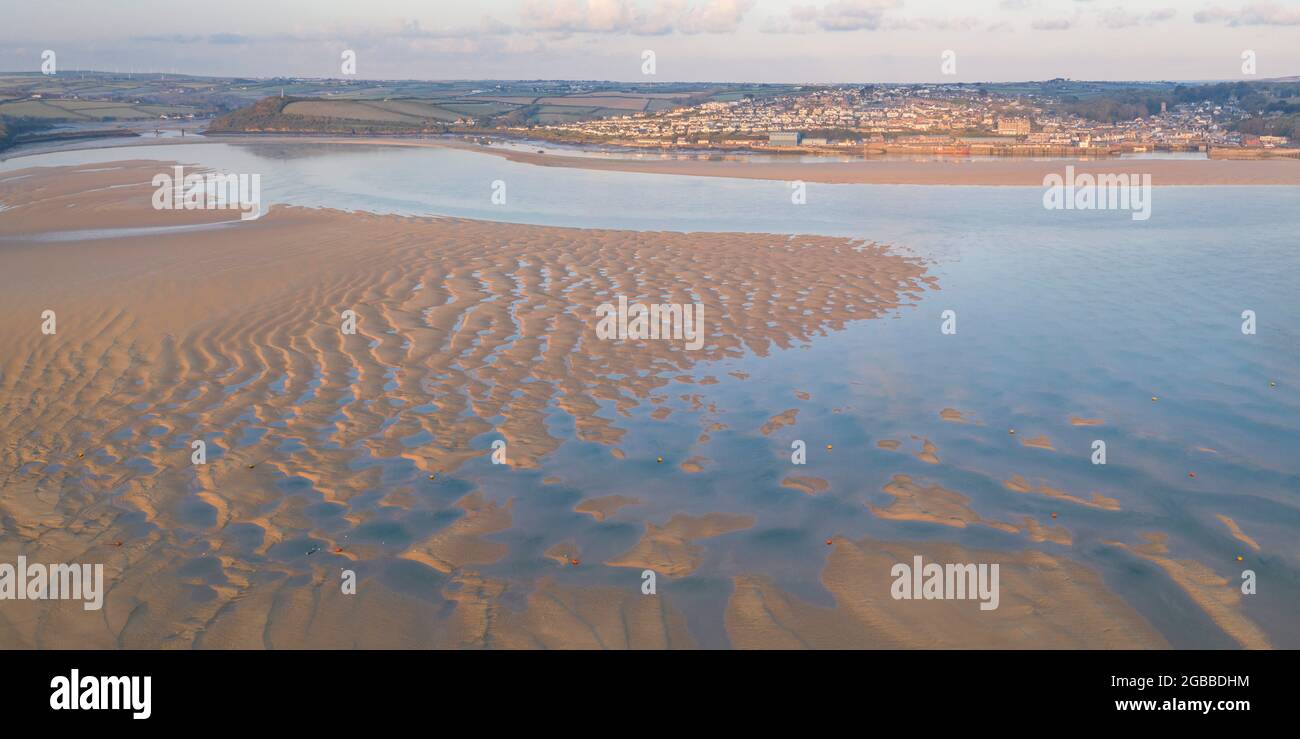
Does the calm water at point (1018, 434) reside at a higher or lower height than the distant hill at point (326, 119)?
lower

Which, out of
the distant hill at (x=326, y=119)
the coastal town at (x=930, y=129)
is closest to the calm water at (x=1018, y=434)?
the coastal town at (x=930, y=129)

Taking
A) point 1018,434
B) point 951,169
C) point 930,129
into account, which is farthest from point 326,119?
point 1018,434

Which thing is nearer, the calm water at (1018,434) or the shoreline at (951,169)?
the calm water at (1018,434)

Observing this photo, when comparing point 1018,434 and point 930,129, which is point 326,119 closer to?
point 930,129

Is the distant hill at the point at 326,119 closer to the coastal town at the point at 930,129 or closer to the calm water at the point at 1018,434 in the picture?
the coastal town at the point at 930,129

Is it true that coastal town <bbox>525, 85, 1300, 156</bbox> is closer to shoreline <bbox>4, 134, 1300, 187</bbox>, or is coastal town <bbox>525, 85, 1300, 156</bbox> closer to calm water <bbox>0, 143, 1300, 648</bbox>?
shoreline <bbox>4, 134, 1300, 187</bbox>

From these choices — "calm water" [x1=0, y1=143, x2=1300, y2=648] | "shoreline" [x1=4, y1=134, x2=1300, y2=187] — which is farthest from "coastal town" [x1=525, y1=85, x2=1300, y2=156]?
"calm water" [x1=0, y1=143, x2=1300, y2=648]
